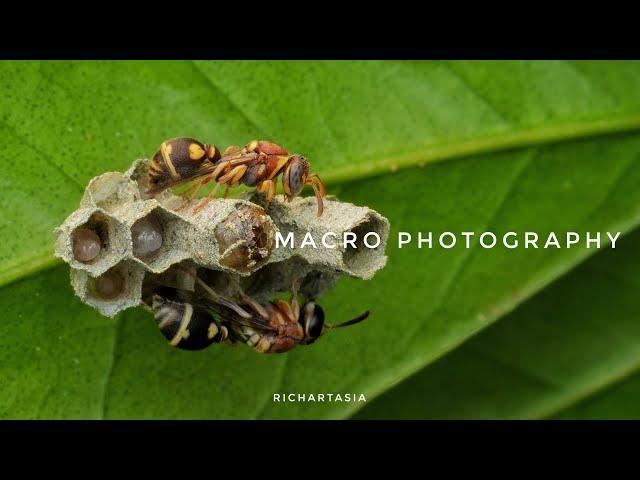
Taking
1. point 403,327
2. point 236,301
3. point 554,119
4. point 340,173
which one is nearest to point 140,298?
point 236,301

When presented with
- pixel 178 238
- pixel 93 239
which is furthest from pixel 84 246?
pixel 178 238

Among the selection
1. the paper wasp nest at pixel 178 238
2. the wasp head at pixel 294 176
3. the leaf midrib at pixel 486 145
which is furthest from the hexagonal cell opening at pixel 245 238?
the leaf midrib at pixel 486 145

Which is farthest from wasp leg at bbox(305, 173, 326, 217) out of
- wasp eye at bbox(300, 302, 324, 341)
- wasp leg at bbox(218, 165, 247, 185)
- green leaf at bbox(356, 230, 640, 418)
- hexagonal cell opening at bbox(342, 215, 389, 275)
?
green leaf at bbox(356, 230, 640, 418)

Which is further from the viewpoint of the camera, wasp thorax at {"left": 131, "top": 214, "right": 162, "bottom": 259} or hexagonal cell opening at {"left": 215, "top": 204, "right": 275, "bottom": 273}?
wasp thorax at {"left": 131, "top": 214, "right": 162, "bottom": 259}

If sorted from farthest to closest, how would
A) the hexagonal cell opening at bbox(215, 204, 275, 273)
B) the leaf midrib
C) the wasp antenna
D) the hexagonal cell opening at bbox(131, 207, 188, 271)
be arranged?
the leaf midrib
the wasp antenna
the hexagonal cell opening at bbox(131, 207, 188, 271)
the hexagonal cell opening at bbox(215, 204, 275, 273)

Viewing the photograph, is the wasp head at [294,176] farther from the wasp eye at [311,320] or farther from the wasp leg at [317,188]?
the wasp eye at [311,320]

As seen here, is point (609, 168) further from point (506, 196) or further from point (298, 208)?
point (298, 208)

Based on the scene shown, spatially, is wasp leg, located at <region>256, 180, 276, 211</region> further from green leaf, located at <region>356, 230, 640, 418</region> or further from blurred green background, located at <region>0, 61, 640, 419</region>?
green leaf, located at <region>356, 230, 640, 418</region>
